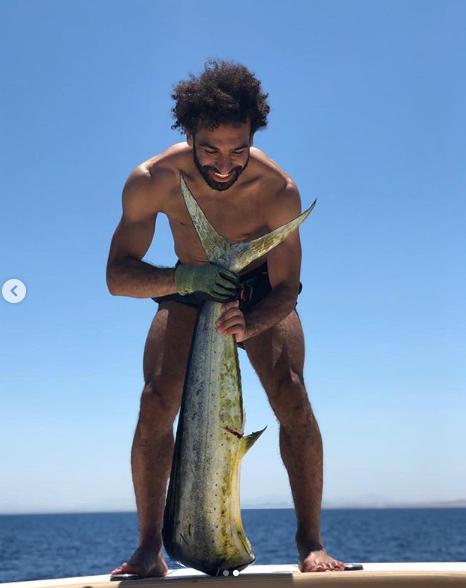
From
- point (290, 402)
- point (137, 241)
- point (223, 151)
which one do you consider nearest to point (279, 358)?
point (290, 402)

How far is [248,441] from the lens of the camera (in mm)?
3287

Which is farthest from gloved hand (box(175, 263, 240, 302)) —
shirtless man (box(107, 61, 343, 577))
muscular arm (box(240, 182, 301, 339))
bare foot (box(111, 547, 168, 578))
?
bare foot (box(111, 547, 168, 578))

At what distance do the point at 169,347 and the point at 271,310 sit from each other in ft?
1.52

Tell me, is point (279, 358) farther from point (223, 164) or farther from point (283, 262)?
point (223, 164)

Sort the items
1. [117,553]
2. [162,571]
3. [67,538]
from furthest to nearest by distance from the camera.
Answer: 1. [67,538]
2. [117,553]
3. [162,571]

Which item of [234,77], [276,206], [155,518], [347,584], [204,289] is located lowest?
[347,584]

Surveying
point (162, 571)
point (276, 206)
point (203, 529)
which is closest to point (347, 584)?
point (203, 529)

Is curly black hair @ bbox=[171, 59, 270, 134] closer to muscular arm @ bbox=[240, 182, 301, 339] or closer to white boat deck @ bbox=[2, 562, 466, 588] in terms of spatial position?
muscular arm @ bbox=[240, 182, 301, 339]

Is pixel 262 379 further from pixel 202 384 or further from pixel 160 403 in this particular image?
pixel 202 384

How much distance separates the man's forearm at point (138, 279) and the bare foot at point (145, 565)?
3.26 feet

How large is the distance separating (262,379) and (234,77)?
4.05 ft

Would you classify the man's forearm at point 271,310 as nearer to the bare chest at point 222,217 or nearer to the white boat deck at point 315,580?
the bare chest at point 222,217

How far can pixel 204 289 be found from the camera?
3416mm

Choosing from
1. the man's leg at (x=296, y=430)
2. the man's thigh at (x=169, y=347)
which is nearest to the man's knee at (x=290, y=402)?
the man's leg at (x=296, y=430)
